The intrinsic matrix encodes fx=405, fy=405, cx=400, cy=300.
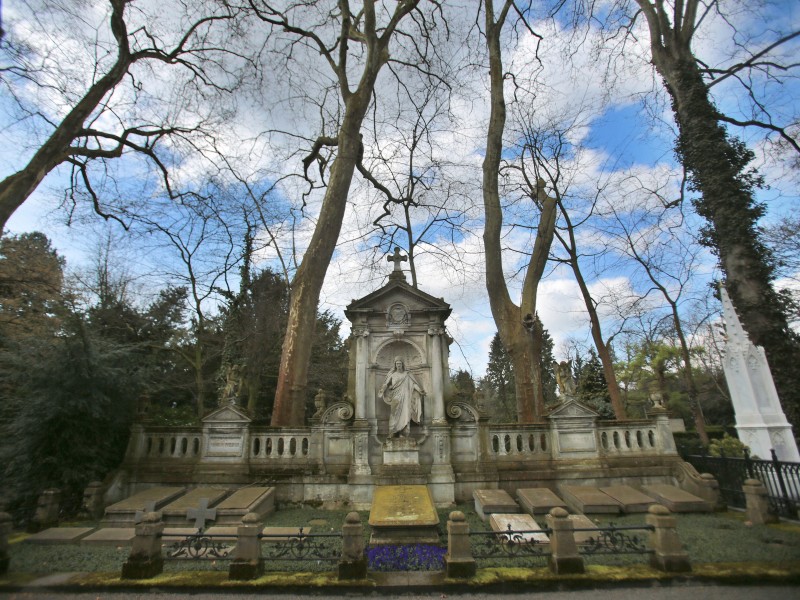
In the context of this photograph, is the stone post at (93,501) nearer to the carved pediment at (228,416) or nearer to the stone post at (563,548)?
the carved pediment at (228,416)

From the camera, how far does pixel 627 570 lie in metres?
4.53

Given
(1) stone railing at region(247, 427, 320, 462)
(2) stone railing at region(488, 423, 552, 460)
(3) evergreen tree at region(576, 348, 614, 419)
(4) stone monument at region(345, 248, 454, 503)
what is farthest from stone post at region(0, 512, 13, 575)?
(3) evergreen tree at region(576, 348, 614, 419)

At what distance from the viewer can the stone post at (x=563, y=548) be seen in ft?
14.8

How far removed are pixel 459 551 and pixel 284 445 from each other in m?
5.48

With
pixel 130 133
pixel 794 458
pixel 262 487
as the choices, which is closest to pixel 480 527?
pixel 262 487

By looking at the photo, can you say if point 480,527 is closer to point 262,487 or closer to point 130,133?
point 262,487

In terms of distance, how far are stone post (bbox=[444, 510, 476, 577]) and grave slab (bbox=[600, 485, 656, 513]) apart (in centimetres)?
426

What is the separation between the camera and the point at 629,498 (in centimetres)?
748

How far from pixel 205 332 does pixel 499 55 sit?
646 inches

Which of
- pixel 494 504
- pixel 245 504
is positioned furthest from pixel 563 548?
pixel 245 504

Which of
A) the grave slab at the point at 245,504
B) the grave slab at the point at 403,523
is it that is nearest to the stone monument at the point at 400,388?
the grave slab at the point at 245,504

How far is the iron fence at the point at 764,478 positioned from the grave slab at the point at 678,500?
76 centimetres

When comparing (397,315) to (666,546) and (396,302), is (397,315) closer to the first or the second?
(396,302)

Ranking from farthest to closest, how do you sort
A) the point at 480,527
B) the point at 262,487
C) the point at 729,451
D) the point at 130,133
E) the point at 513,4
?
the point at 513,4
the point at 130,133
the point at 729,451
the point at 262,487
the point at 480,527
